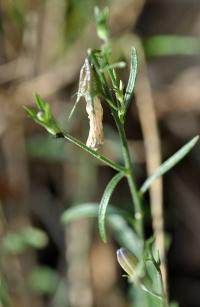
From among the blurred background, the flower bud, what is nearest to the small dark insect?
the flower bud

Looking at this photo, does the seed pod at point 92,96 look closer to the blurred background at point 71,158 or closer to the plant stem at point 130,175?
the plant stem at point 130,175

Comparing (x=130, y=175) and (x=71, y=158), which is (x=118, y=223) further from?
(x=71, y=158)

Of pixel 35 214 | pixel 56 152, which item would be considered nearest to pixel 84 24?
pixel 56 152

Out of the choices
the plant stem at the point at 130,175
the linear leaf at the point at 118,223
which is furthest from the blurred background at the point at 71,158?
the plant stem at the point at 130,175

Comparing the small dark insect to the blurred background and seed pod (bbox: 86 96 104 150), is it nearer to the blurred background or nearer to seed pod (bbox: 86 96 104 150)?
seed pod (bbox: 86 96 104 150)

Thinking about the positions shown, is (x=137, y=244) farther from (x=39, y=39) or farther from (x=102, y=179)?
(x=39, y=39)

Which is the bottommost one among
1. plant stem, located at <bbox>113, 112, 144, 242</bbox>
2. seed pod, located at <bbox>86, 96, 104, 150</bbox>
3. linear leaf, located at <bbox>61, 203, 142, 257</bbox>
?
linear leaf, located at <bbox>61, 203, 142, 257</bbox>

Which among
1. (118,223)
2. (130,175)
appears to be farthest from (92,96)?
(118,223)

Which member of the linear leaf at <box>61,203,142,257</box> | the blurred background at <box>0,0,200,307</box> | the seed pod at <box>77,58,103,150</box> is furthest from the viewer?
the blurred background at <box>0,0,200,307</box>
